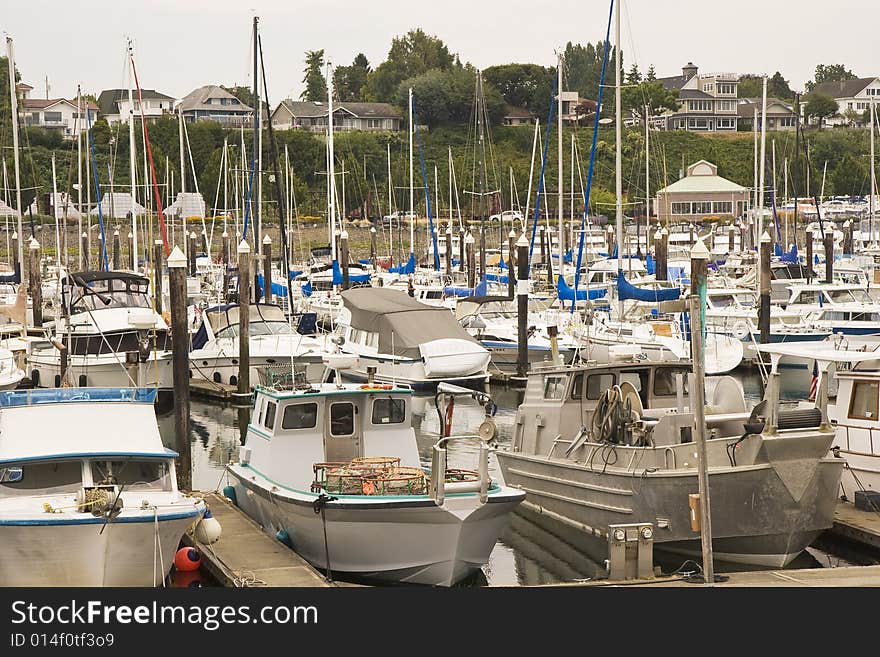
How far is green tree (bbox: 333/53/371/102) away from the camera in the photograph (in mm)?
153000

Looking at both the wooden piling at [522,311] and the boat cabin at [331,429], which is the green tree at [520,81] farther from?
the boat cabin at [331,429]

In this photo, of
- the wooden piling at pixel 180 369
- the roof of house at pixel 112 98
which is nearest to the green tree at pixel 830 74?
the roof of house at pixel 112 98

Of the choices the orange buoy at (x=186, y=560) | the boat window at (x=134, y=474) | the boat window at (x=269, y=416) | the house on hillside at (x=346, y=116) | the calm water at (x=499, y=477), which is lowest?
the calm water at (x=499, y=477)

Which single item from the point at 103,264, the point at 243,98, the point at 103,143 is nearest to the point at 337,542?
the point at 103,264

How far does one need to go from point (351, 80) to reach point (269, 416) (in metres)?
138

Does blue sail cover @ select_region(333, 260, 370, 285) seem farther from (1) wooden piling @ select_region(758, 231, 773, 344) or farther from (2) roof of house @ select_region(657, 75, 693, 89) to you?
(2) roof of house @ select_region(657, 75, 693, 89)

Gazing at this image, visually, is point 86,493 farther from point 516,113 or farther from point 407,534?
point 516,113

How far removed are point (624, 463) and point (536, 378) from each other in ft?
11.4

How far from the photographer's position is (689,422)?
19781 mm

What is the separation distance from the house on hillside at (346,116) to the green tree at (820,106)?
4472 cm

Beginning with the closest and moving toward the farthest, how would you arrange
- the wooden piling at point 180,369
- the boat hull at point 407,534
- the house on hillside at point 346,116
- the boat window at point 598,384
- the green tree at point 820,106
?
the boat hull at point 407,534
the boat window at point 598,384
the wooden piling at point 180,369
the house on hillside at point 346,116
the green tree at point 820,106

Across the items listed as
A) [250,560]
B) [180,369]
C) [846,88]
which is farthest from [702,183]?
[250,560]

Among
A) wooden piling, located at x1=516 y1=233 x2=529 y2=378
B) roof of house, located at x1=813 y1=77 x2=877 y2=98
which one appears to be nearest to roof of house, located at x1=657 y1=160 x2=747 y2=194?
roof of house, located at x1=813 y1=77 x2=877 y2=98

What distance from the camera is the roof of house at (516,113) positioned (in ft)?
440
